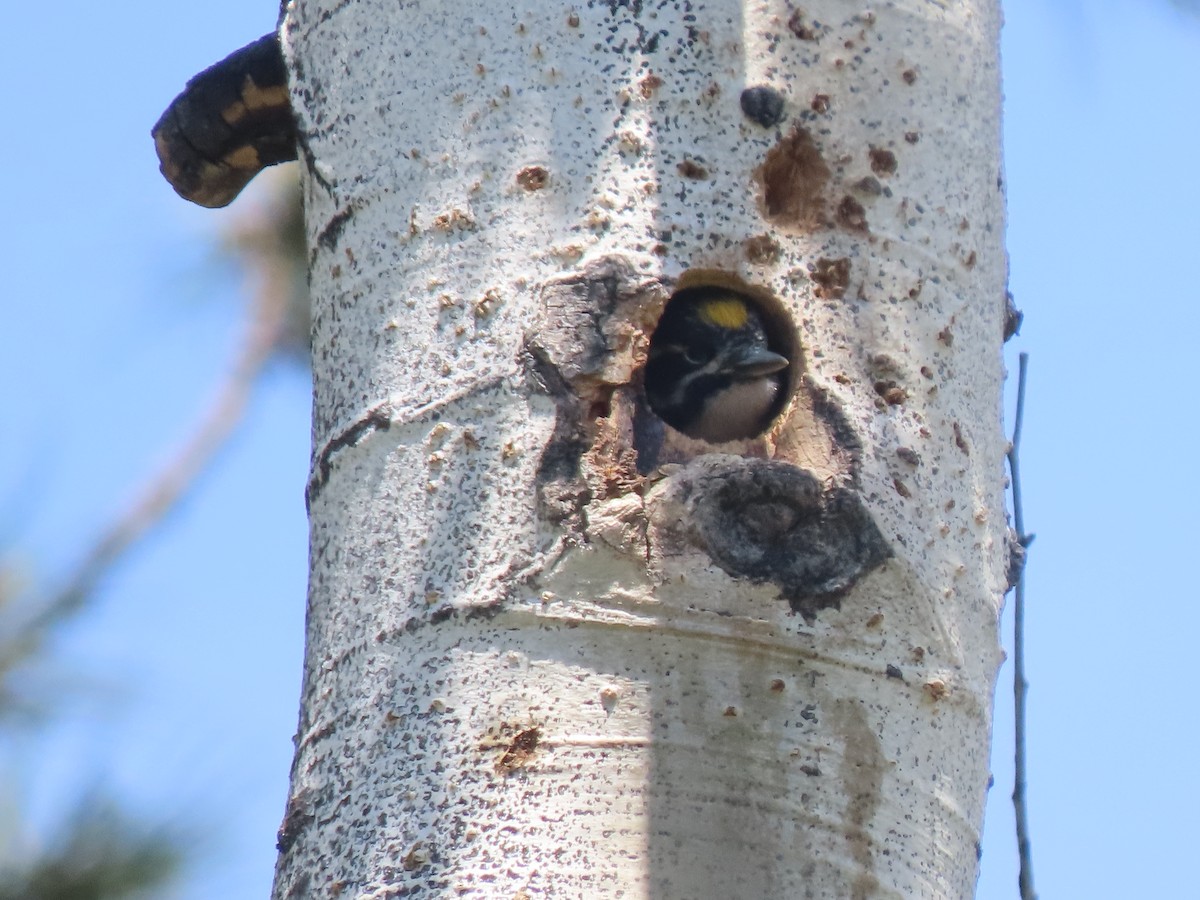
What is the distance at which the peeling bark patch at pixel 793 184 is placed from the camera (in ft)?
5.20

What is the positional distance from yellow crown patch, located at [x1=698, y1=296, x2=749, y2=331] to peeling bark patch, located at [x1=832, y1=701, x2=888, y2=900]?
0.45 meters

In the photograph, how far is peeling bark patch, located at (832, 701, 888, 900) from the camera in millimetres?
1344

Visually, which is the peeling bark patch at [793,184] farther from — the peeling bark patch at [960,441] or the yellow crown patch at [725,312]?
the peeling bark patch at [960,441]

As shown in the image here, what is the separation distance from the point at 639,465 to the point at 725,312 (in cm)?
27

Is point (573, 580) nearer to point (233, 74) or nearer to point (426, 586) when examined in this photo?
point (426, 586)

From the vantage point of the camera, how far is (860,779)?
1359mm

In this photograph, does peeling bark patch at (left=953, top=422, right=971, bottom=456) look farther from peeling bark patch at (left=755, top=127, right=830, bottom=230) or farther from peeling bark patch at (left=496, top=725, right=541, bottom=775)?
peeling bark patch at (left=496, top=725, right=541, bottom=775)

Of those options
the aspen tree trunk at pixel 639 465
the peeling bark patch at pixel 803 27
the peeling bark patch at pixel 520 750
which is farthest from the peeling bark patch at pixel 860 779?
the peeling bark patch at pixel 803 27

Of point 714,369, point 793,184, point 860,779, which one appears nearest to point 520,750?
point 860,779

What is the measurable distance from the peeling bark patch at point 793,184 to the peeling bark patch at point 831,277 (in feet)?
0.12

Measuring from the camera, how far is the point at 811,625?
1383mm

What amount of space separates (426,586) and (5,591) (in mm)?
1506

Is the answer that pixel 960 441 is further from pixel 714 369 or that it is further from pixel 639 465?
pixel 714 369

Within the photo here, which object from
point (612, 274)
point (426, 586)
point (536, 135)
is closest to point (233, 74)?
point (536, 135)
